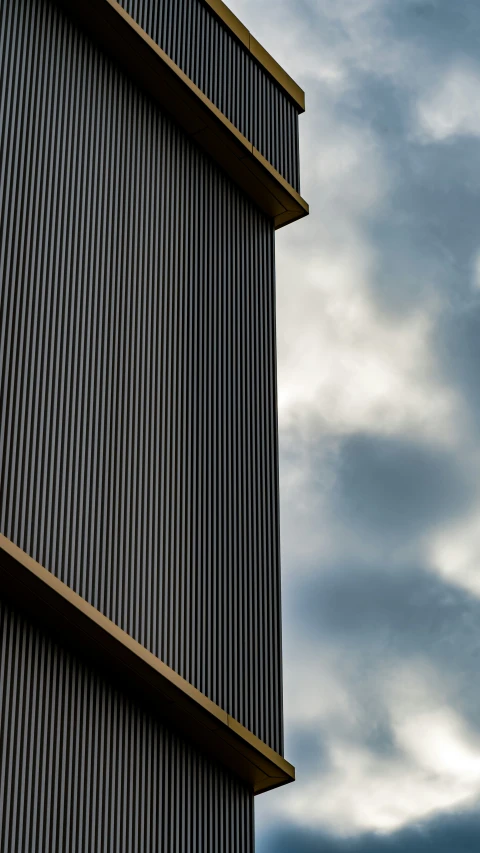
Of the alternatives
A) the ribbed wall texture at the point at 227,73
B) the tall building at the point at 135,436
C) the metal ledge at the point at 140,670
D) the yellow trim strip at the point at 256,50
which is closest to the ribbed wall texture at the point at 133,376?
the tall building at the point at 135,436

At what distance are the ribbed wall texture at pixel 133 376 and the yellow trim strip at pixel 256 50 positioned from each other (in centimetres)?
320

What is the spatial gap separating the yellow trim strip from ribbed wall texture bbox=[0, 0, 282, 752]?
320 cm

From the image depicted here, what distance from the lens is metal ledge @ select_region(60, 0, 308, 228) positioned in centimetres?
2452

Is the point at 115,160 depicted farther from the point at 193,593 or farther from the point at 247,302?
the point at 193,593

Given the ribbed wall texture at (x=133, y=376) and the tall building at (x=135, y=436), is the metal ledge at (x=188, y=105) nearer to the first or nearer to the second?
the tall building at (x=135, y=436)

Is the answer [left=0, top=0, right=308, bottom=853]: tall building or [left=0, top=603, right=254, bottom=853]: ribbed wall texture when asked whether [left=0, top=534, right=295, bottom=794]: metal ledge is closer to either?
[left=0, top=0, right=308, bottom=853]: tall building

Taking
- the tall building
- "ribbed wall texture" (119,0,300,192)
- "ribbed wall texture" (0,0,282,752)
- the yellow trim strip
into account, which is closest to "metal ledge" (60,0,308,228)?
the tall building

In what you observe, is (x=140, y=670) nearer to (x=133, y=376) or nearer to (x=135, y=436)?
(x=135, y=436)

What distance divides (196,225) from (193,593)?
288 inches

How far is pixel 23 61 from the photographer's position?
74.8ft

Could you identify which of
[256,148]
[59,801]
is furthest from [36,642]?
[256,148]

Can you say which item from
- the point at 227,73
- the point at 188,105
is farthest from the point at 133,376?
the point at 227,73

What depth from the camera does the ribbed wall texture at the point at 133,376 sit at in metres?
20.2

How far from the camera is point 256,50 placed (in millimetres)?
28203
